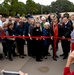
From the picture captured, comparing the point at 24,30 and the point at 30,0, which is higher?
the point at 30,0

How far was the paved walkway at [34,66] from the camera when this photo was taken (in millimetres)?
6789

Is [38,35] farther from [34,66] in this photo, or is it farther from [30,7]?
[30,7]

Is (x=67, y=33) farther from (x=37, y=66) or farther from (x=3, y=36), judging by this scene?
(x=3, y=36)

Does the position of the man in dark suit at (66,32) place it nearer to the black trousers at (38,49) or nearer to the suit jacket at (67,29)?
the suit jacket at (67,29)

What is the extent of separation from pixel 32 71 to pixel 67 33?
2.12 meters

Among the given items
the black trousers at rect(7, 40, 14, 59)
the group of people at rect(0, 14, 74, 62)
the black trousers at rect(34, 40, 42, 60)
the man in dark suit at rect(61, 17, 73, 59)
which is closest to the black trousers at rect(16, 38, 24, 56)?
the group of people at rect(0, 14, 74, 62)

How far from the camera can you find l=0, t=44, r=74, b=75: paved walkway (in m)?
6.79

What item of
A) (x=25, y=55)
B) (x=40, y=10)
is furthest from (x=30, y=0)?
(x=25, y=55)

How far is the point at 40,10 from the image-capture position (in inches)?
2901

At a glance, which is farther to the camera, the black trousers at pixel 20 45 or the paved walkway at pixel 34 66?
the black trousers at pixel 20 45

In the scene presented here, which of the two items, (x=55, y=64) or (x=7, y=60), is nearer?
(x=55, y=64)

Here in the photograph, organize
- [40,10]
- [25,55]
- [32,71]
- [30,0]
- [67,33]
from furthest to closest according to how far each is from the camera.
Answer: [40,10] → [30,0] → [25,55] → [67,33] → [32,71]

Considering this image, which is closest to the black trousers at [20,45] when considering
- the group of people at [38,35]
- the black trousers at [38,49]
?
the group of people at [38,35]

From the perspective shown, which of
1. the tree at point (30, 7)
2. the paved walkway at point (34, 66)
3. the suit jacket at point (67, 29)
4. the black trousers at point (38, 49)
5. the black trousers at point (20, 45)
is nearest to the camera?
the paved walkway at point (34, 66)
